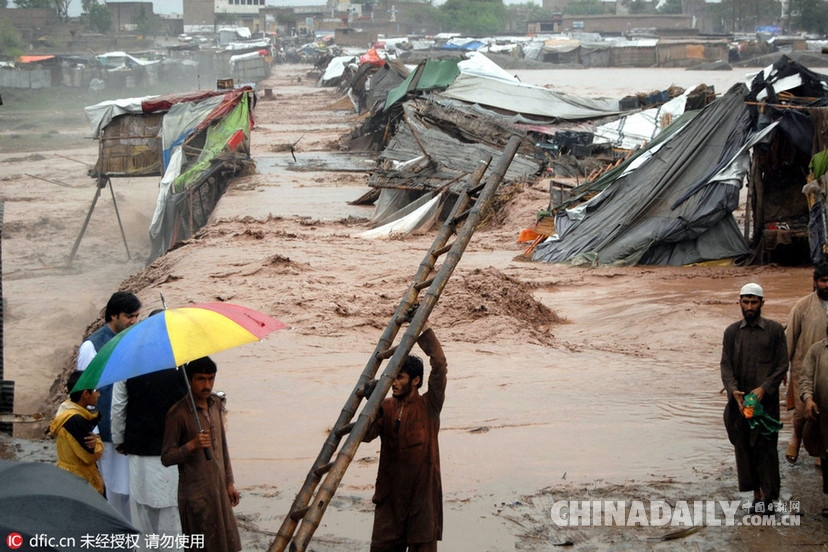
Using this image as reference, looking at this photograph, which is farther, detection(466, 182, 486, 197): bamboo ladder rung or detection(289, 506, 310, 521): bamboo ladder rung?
detection(466, 182, 486, 197): bamboo ladder rung

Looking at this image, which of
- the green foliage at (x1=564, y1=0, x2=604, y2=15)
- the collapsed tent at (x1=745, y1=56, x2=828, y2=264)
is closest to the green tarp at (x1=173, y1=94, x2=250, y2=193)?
the collapsed tent at (x1=745, y1=56, x2=828, y2=264)

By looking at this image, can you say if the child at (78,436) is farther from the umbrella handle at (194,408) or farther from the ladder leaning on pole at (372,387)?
the ladder leaning on pole at (372,387)

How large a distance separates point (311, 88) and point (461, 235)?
2080 inches

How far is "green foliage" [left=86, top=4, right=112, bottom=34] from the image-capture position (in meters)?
80.8

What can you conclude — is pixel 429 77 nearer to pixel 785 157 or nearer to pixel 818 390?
pixel 785 157

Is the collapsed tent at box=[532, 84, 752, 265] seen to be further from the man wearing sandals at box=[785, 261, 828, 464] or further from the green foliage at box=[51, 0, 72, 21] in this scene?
the green foliage at box=[51, 0, 72, 21]

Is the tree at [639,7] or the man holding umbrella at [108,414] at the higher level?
the tree at [639,7]

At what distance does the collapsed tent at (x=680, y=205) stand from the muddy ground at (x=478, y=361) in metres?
0.48

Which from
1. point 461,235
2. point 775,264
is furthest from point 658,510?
point 775,264

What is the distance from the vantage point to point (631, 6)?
4417 inches

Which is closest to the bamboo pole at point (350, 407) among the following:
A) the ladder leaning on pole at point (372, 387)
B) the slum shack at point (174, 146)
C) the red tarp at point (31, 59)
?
the ladder leaning on pole at point (372, 387)

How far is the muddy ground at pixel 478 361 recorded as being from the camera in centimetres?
555

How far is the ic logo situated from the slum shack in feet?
46.9

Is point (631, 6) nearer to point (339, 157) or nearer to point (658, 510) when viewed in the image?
point (339, 157)
